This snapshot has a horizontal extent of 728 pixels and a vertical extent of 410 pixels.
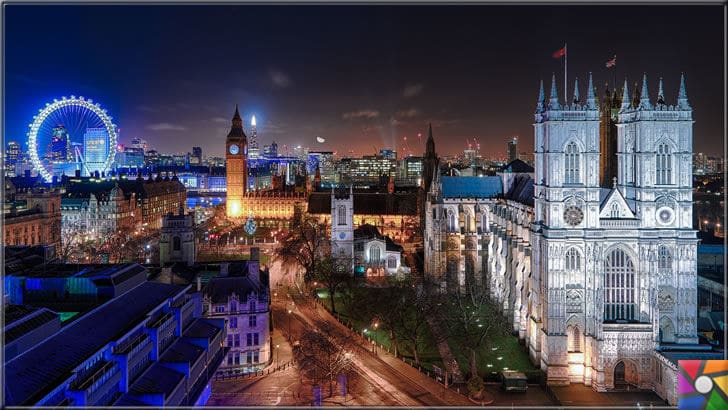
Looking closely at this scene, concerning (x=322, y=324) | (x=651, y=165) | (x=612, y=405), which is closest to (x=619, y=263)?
(x=651, y=165)

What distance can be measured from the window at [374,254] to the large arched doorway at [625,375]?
38.4 m

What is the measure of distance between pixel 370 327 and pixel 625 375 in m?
23.2

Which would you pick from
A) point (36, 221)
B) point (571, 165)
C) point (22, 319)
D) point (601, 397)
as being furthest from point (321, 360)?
point (36, 221)

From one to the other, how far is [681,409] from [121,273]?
32278 mm

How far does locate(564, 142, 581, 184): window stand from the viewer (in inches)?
1689

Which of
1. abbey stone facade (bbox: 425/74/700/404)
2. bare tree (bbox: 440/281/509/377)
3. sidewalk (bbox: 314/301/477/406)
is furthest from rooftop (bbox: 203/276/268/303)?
abbey stone facade (bbox: 425/74/700/404)

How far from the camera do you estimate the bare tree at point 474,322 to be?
149ft

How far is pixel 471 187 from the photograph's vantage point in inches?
2766

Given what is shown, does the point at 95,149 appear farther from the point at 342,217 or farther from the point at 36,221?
the point at 342,217

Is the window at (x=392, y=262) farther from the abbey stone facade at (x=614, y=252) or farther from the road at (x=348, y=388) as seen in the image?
the abbey stone facade at (x=614, y=252)

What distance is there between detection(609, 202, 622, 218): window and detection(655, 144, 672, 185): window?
11.9 ft

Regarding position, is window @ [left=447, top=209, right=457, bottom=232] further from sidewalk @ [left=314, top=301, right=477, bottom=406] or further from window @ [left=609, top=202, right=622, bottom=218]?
window @ [left=609, top=202, right=622, bottom=218]

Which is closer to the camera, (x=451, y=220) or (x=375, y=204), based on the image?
(x=451, y=220)

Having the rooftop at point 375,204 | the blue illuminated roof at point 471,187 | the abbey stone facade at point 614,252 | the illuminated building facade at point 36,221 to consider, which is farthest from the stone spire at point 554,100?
the illuminated building facade at point 36,221
